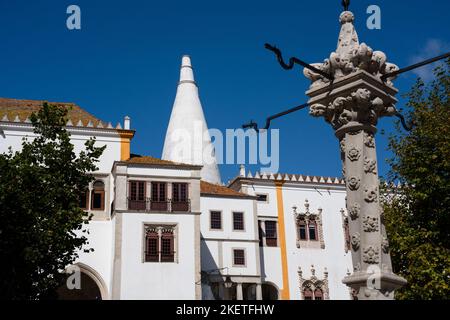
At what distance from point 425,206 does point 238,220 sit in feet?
65.5

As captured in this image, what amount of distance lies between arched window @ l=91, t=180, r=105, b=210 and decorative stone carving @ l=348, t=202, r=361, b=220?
28815 mm

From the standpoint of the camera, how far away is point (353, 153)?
775cm

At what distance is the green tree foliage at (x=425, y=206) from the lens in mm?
19469

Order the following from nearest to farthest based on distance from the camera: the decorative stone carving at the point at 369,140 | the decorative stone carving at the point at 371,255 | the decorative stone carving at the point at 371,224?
the decorative stone carving at the point at 371,255
the decorative stone carving at the point at 371,224
the decorative stone carving at the point at 369,140

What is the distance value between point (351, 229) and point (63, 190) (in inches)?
538

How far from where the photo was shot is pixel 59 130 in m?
20.7

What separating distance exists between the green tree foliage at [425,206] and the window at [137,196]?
1550 centimetres

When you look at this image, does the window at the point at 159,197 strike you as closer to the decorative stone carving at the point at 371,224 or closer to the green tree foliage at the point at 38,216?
the green tree foliage at the point at 38,216

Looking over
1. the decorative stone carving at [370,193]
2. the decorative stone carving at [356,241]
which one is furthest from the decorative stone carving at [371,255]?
the decorative stone carving at [370,193]

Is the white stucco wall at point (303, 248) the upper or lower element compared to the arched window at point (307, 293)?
upper

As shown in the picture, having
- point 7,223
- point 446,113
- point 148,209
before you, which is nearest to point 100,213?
point 148,209

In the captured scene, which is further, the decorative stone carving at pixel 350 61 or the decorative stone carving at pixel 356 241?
the decorative stone carving at pixel 350 61

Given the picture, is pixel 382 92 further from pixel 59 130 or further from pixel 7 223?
pixel 59 130

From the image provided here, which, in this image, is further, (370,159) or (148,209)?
(148,209)
